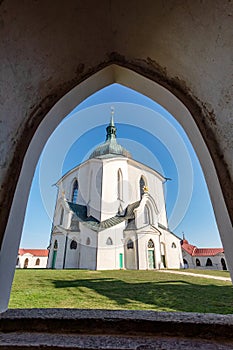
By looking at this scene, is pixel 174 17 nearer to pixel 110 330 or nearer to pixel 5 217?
pixel 5 217

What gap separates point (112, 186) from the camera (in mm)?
16500

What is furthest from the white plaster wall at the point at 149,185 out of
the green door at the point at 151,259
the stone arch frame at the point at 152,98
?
the stone arch frame at the point at 152,98

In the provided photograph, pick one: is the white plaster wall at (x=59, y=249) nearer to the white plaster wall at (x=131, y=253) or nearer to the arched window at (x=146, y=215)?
the white plaster wall at (x=131, y=253)

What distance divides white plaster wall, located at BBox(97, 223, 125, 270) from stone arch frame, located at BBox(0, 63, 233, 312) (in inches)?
526

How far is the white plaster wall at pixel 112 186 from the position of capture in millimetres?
15898

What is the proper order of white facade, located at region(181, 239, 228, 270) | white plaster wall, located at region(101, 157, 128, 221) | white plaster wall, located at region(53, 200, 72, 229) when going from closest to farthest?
white plaster wall, located at region(53, 200, 72, 229) < white plaster wall, located at region(101, 157, 128, 221) < white facade, located at region(181, 239, 228, 270)

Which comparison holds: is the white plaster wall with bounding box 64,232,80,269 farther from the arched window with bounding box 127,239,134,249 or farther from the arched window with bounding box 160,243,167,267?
the arched window with bounding box 160,243,167,267

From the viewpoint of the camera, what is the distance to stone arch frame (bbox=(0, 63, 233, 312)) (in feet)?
2.75

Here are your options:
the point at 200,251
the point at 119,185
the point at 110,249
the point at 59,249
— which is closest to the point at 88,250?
the point at 110,249

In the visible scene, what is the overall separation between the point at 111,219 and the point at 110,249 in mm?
2349

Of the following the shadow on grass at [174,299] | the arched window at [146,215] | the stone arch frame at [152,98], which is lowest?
the shadow on grass at [174,299]

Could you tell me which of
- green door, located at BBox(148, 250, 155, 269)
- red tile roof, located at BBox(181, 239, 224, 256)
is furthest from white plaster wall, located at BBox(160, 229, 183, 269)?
red tile roof, located at BBox(181, 239, 224, 256)

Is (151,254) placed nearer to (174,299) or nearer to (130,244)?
(130,244)

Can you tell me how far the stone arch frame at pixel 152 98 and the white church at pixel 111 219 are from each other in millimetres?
13348
